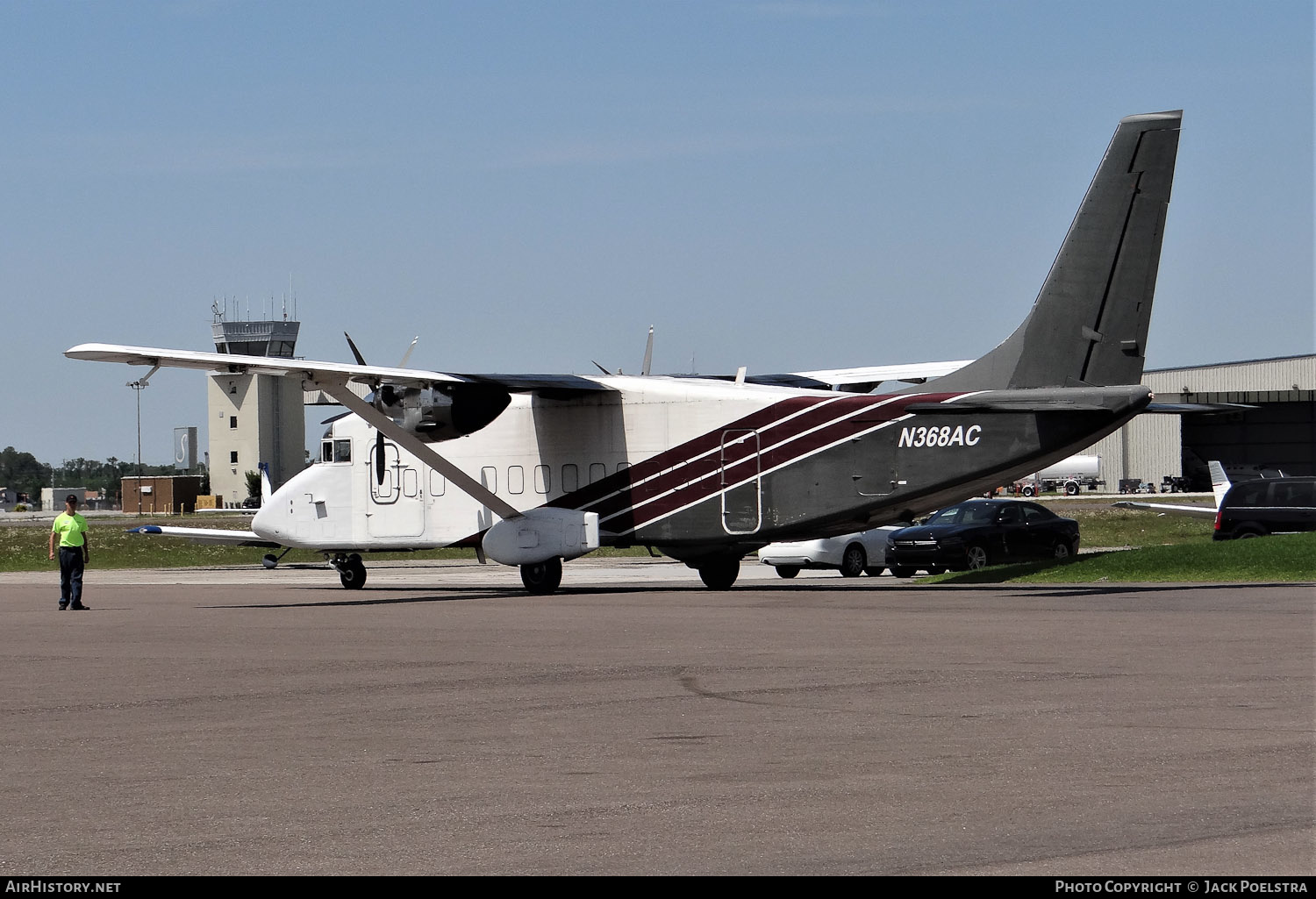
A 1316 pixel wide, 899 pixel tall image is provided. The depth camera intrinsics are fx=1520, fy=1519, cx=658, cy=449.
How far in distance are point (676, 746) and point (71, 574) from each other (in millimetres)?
16907

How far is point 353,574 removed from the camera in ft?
94.6

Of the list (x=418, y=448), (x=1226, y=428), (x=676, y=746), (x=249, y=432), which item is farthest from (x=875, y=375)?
(x=249, y=432)

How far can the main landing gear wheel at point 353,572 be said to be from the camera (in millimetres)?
28734

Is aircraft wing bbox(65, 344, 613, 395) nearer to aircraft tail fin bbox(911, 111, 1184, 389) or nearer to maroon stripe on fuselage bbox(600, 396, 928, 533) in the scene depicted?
maroon stripe on fuselage bbox(600, 396, 928, 533)

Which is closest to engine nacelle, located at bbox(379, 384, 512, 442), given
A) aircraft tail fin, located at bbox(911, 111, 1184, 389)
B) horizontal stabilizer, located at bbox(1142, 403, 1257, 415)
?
aircraft tail fin, located at bbox(911, 111, 1184, 389)

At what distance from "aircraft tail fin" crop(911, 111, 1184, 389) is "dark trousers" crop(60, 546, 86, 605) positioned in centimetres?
1454

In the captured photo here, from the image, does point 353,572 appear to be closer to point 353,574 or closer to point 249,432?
point 353,574

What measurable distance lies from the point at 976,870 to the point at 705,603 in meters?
16.2

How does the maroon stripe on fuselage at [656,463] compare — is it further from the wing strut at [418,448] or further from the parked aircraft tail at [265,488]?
the parked aircraft tail at [265,488]

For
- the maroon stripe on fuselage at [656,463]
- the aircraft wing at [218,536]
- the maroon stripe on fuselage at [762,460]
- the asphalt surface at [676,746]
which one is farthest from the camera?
the aircraft wing at [218,536]

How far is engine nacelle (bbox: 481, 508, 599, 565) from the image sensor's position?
82.7ft

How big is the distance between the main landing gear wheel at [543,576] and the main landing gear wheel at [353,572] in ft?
14.2

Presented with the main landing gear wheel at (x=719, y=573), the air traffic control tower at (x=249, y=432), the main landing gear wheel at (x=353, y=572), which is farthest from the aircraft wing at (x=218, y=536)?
the air traffic control tower at (x=249, y=432)

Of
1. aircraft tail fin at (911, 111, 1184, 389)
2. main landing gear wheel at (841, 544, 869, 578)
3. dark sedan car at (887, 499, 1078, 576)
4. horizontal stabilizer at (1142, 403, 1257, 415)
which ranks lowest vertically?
main landing gear wheel at (841, 544, 869, 578)
